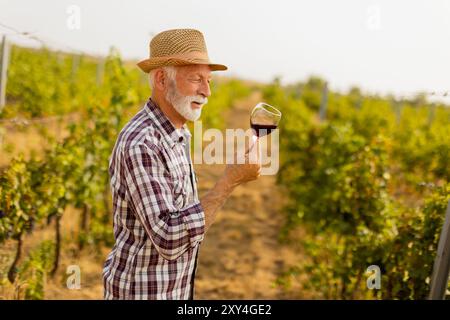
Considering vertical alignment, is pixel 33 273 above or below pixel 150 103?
below

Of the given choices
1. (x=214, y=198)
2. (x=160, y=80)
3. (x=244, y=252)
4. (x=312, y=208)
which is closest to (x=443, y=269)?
(x=214, y=198)

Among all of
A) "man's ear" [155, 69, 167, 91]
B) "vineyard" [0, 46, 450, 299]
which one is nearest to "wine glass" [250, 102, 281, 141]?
"man's ear" [155, 69, 167, 91]

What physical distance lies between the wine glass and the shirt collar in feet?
0.94

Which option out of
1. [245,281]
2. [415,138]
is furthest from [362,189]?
[415,138]

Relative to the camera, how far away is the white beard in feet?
5.64

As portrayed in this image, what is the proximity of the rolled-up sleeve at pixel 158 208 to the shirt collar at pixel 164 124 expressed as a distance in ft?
0.50

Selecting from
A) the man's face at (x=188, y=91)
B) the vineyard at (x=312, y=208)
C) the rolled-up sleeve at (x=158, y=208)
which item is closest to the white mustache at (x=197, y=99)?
the man's face at (x=188, y=91)

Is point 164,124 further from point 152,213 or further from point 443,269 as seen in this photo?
point 443,269

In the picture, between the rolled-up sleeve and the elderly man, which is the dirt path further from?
the rolled-up sleeve

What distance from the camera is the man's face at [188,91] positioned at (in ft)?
5.63

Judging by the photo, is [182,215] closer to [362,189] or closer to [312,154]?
[362,189]

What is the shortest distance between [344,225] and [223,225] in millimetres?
2837

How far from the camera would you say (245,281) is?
16.7 ft

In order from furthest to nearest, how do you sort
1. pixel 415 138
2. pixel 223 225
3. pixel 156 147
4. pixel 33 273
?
pixel 415 138 → pixel 223 225 → pixel 33 273 → pixel 156 147
